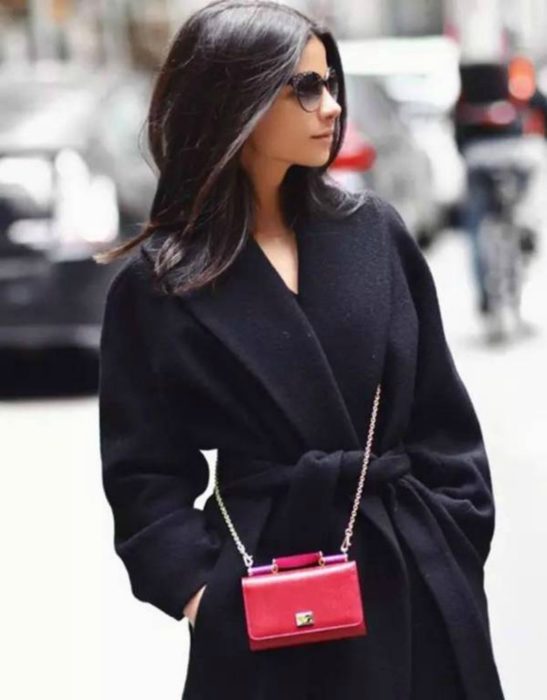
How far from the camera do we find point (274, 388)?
2639 mm

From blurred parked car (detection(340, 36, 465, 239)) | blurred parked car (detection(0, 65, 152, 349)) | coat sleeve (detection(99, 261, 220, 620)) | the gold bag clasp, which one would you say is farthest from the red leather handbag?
blurred parked car (detection(340, 36, 465, 239))

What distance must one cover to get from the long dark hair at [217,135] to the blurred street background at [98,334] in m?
0.32

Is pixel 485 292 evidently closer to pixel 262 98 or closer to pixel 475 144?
pixel 475 144

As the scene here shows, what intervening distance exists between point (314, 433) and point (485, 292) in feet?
26.3

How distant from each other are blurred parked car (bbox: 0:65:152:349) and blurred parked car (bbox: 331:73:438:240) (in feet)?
9.22

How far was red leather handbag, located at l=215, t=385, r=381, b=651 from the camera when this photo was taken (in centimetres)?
260

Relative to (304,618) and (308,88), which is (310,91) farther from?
(304,618)

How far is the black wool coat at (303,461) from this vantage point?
265 cm

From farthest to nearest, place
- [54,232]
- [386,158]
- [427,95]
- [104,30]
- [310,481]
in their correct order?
1. [104,30]
2. [427,95]
3. [386,158]
4. [54,232]
5. [310,481]

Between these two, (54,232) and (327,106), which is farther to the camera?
(54,232)

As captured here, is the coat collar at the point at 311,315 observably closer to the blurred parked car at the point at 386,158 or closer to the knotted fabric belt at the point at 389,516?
the knotted fabric belt at the point at 389,516

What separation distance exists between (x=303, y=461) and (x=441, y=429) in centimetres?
28

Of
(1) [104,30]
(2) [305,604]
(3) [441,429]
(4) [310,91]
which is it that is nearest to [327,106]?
(4) [310,91]

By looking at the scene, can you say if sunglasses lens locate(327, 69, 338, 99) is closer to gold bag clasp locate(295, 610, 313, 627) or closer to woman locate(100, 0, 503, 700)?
woman locate(100, 0, 503, 700)
